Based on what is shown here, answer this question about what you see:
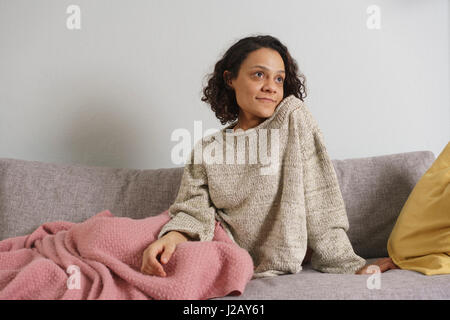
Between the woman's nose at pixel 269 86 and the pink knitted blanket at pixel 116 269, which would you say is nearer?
the pink knitted blanket at pixel 116 269

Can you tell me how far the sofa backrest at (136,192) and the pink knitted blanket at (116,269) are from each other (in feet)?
1.10

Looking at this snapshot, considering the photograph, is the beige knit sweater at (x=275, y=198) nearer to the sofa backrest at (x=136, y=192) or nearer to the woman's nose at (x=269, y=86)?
the woman's nose at (x=269, y=86)

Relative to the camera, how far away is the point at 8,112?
5.97ft

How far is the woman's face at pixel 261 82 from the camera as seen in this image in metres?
1.24

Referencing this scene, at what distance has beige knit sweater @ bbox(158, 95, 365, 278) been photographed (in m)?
1.13

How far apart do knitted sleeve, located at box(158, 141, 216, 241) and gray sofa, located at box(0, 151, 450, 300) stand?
0.16 m

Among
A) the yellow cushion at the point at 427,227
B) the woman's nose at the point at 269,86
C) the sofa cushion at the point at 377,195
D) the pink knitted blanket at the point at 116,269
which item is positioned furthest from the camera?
the sofa cushion at the point at 377,195

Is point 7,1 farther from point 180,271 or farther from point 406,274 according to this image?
point 406,274

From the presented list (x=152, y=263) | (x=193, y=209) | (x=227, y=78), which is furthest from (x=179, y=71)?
(x=152, y=263)

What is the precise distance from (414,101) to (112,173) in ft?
3.98

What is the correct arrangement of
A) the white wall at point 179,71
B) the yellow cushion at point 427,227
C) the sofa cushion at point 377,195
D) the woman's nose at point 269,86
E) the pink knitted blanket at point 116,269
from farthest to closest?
the white wall at point 179,71, the sofa cushion at point 377,195, the woman's nose at point 269,86, the yellow cushion at point 427,227, the pink knitted blanket at point 116,269

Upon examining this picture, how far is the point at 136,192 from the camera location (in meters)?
1.47

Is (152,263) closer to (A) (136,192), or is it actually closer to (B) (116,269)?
(B) (116,269)

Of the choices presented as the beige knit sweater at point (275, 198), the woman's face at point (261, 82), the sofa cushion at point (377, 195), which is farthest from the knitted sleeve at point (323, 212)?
the sofa cushion at point (377, 195)
